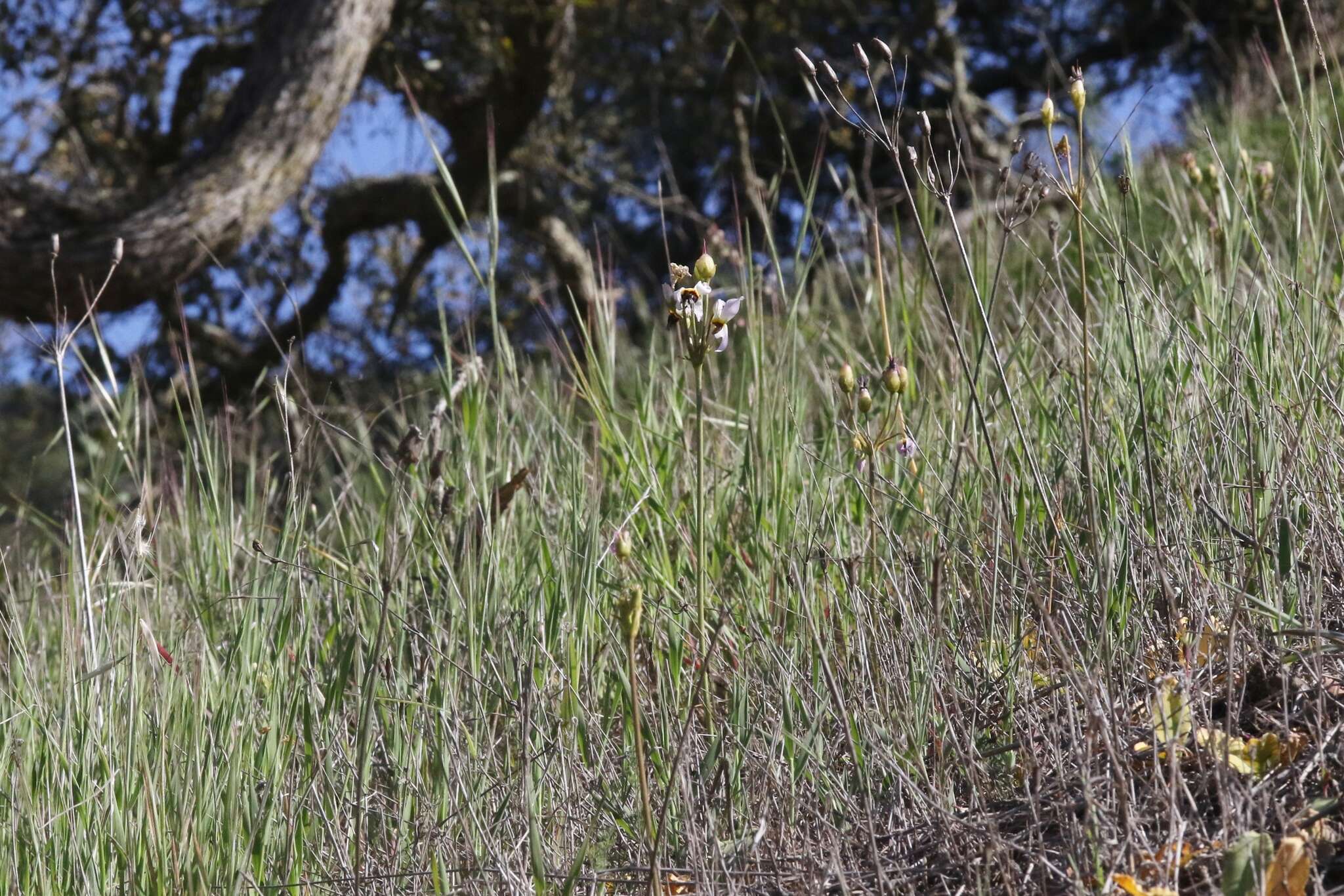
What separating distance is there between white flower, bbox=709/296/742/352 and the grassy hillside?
29 millimetres

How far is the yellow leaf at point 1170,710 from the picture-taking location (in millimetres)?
1174

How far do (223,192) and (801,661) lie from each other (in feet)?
11.9

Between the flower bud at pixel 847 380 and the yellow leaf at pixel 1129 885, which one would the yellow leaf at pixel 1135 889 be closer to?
the yellow leaf at pixel 1129 885

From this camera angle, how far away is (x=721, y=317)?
1.37 m

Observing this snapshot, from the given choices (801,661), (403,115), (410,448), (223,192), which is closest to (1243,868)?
(801,661)

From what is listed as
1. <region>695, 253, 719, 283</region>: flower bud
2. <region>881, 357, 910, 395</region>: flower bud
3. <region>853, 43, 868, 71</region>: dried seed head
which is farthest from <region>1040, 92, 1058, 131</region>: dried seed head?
<region>695, 253, 719, 283</region>: flower bud

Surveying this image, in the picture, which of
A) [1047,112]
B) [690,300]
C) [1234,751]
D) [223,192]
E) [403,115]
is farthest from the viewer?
[403,115]

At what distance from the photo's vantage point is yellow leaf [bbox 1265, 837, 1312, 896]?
102cm

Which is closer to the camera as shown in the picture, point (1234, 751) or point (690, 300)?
point (1234, 751)

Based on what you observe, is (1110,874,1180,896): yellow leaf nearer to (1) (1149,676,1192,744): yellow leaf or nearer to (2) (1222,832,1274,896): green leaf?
(2) (1222,832,1274,896): green leaf

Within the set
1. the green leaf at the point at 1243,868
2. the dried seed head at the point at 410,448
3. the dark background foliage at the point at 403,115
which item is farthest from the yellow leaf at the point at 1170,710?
the dark background foliage at the point at 403,115

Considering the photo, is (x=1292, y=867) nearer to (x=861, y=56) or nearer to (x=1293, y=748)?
(x=1293, y=748)

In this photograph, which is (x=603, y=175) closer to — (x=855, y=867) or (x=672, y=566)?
(x=672, y=566)

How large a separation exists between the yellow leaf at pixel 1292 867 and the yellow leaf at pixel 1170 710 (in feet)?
0.47
